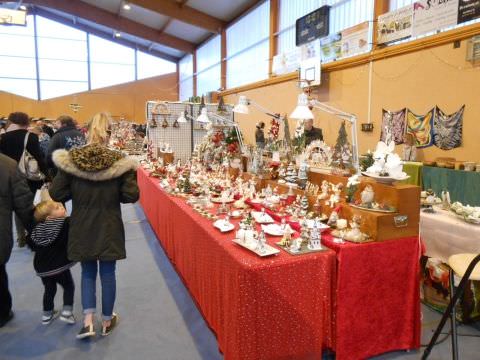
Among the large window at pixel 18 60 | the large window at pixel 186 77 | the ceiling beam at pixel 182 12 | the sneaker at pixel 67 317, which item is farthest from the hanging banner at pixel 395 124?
the large window at pixel 18 60

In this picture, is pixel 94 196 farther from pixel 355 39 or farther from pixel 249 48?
pixel 249 48

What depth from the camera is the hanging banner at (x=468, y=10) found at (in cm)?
365

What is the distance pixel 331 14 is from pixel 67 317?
6114 millimetres

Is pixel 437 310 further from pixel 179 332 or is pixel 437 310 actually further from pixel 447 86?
pixel 447 86

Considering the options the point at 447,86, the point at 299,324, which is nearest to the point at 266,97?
the point at 447,86

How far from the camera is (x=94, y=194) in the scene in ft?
6.50

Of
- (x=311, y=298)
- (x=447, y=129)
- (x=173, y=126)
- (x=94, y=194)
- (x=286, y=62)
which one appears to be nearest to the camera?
(x=311, y=298)

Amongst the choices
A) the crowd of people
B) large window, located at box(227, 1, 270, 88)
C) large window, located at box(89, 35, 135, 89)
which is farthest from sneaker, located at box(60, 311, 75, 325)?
large window, located at box(89, 35, 135, 89)

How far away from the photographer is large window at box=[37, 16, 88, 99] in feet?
44.4

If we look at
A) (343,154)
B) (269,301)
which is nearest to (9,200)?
(269,301)

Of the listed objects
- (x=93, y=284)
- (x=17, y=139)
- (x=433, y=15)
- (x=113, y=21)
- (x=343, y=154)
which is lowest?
(x=93, y=284)

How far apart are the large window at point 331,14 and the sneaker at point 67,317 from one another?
541 cm

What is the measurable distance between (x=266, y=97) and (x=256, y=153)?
5452 mm

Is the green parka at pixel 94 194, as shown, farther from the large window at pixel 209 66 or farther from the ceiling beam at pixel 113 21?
the ceiling beam at pixel 113 21
